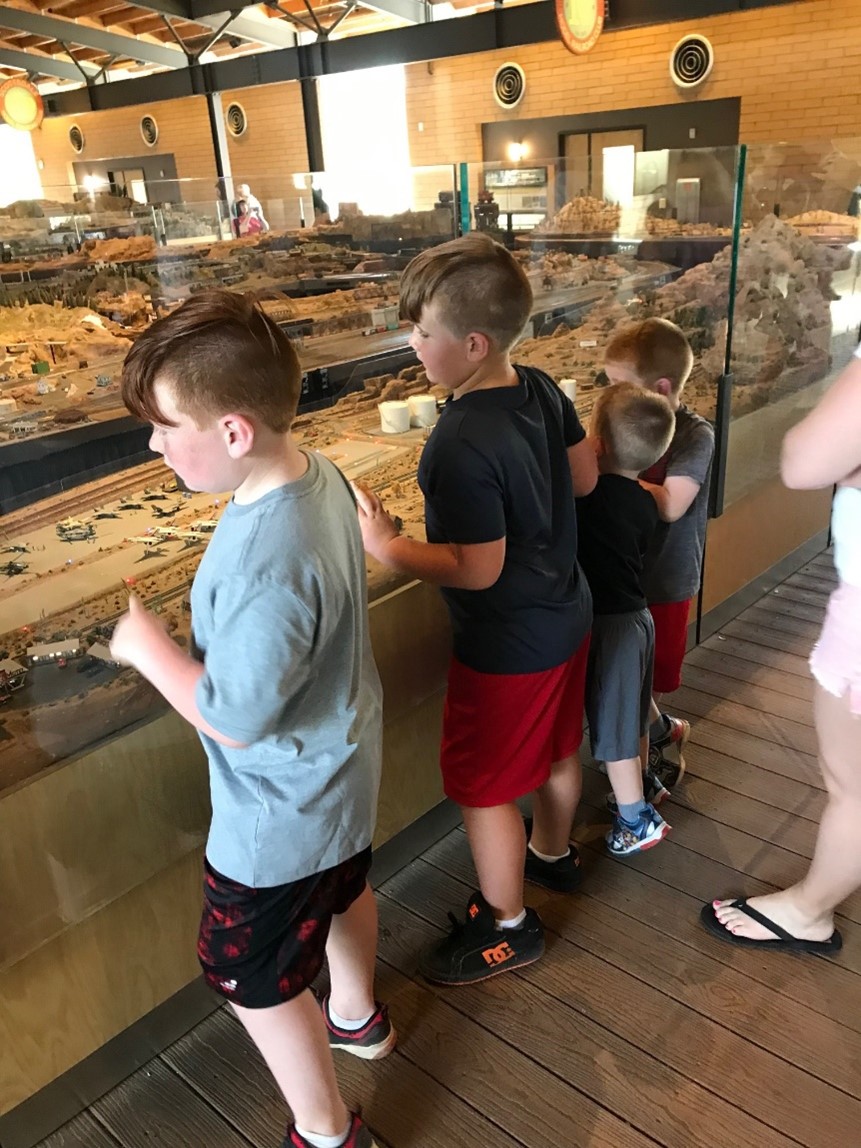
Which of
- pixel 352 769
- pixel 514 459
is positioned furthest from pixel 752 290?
pixel 352 769

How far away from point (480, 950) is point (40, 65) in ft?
47.6

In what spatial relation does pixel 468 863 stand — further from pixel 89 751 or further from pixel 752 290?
pixel 752 290

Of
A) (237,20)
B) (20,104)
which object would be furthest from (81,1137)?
(237,20)

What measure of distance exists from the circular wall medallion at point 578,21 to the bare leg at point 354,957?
597 cm

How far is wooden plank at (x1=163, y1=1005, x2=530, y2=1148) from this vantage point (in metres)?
1.59

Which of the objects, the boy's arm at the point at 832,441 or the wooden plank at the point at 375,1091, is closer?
the boy's arm at the point at 832,441

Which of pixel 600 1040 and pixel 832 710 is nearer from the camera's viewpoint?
pixel 832 710

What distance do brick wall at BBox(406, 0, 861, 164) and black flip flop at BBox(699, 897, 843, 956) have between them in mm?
8106

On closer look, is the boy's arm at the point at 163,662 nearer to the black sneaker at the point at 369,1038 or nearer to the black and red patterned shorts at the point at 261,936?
the black and red patterned shorts at the point at 261,936

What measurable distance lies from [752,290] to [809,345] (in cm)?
68

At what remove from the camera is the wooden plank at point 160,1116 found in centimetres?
Result: 160

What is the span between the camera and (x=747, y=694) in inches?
116

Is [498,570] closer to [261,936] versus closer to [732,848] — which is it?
[261,936]

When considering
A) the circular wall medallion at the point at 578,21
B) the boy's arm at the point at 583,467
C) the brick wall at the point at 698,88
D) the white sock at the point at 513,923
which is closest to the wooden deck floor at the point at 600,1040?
the white sock at the point at 513,923
